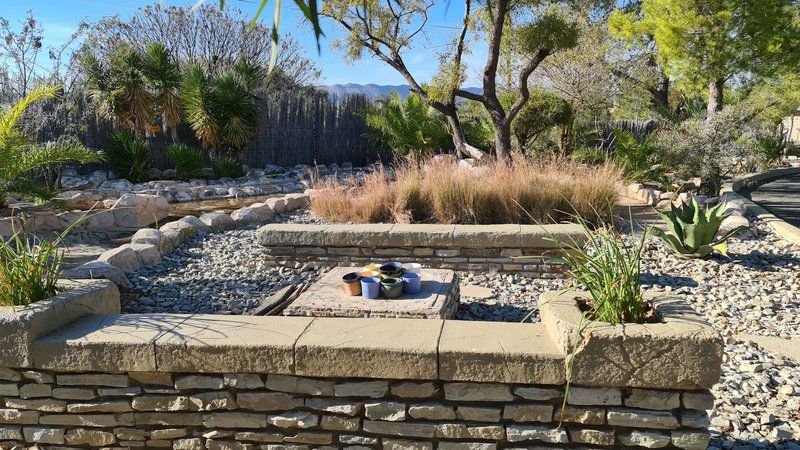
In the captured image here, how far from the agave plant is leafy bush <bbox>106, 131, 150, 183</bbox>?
34.7 ft

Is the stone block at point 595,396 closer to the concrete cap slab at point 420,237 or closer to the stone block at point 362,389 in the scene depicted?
the stone block at point 362,389

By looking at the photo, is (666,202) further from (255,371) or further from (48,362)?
(48,362)

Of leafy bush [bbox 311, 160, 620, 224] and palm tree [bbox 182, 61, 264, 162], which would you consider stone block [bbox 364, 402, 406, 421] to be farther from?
palm tree [bbox 182, 61, 264, 162]

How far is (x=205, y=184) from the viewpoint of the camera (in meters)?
11.9

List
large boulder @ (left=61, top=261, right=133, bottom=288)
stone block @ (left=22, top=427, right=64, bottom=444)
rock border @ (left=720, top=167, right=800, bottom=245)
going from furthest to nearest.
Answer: rock border @ (left=720, top=167, right=800, bottom=245), large boulder @ (left=61, top=261, right=133, bottom=288), stone block @ (left=22, top=427, right=64, bottom=444)

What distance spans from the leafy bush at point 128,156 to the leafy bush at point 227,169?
1464 mm

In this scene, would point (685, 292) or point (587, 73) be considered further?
point (587, 73)

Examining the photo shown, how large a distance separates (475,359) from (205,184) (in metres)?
10.8

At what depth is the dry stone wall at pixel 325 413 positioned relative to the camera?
2076 mm

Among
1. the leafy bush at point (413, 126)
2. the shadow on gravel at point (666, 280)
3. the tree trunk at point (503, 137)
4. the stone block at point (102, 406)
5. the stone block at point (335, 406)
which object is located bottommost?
the stone block at point (102, 406)

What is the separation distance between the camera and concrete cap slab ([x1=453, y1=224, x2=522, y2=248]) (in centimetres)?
481

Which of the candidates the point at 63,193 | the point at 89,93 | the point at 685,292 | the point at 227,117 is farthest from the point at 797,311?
the point at 89,93

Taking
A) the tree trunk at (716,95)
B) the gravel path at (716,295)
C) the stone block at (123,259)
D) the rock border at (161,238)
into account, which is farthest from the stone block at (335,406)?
the tree trunk at (716,95)

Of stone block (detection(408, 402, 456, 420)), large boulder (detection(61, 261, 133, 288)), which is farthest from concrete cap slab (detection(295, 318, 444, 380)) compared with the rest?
large boulder (detection(61, 261, 133, 288))
